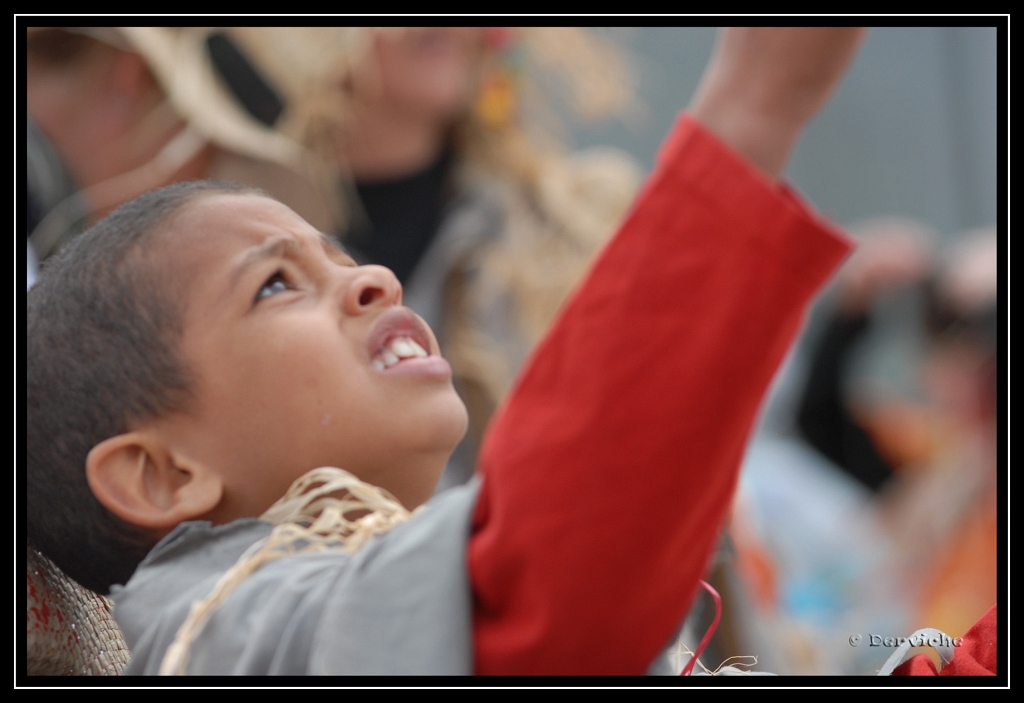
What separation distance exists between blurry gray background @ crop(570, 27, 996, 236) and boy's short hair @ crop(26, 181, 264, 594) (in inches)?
109

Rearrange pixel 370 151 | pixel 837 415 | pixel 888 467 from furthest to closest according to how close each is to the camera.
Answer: pixel 837 415 < pixel 888 467 < pixel 370 151

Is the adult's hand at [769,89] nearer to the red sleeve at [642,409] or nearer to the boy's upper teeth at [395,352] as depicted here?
the red sleeve at [642,409]

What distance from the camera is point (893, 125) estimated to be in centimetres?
370

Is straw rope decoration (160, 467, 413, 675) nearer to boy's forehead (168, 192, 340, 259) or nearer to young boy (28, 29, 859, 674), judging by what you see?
young boy (28, 29, 859, 674)

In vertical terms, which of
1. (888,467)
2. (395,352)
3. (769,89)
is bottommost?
(888,467)

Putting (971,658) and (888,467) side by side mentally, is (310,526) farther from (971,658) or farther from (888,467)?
(888,467)

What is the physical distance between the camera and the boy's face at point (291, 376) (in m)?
0.58

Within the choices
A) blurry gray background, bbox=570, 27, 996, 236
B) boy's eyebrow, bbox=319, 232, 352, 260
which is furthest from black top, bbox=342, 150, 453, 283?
blurry gray background, bbox=570, 27, 996, 236

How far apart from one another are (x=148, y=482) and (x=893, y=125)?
138 inches

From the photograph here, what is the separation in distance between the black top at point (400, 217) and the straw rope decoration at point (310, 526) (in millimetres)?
750

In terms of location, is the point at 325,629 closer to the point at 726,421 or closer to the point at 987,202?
the point at 726,421

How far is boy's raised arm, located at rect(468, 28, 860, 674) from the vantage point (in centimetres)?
43

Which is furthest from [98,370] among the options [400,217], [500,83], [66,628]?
[500,83]

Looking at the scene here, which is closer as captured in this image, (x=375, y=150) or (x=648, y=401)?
(x=648, y=401)
